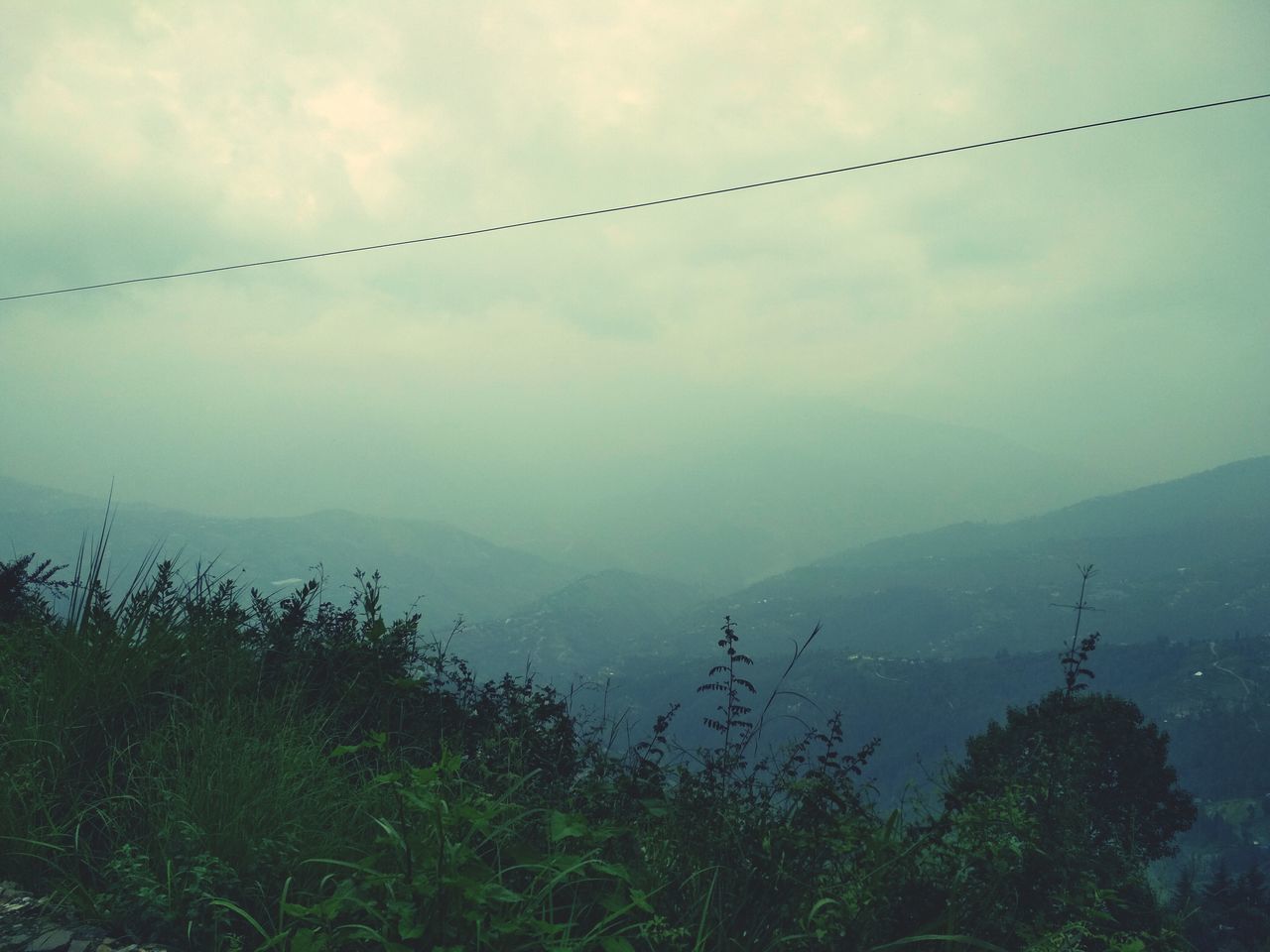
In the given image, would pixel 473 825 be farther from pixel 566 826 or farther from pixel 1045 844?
pixel 1045 844

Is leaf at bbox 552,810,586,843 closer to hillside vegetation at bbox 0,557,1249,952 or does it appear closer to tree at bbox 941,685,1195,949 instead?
hillside vegetation at bbox 0,557,1249,952

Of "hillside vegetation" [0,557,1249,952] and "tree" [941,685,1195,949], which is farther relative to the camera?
"tree" [941,685,1195,949]

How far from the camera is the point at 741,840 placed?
2939mm

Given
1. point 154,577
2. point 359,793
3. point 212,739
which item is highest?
point 154,577

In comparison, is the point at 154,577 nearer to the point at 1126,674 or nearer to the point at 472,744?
the point at 472,744

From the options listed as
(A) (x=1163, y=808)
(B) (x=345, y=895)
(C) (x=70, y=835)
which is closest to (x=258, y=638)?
(C) (x=70, y=835)

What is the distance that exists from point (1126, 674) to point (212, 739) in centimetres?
15592

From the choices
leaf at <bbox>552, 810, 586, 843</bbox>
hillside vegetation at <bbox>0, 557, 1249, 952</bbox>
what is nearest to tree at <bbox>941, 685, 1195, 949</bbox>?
hillside vegetation at <bbox>0, 557, 1249, 952</bbox>

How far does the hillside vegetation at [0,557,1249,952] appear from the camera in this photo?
2.43 meters

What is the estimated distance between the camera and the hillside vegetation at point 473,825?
243cm

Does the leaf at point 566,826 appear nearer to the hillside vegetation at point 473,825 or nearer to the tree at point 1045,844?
the hillside vegetation at point 473,825

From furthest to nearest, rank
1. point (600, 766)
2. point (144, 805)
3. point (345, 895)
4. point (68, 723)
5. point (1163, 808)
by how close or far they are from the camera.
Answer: point (1163, 808)
point (600, 766)
point (68, 723)
point (144, 805)
point (345, 895)

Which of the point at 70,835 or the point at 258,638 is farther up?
the point at 258,638

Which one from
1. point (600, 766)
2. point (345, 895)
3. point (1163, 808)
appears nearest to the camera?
point (345, 895)
